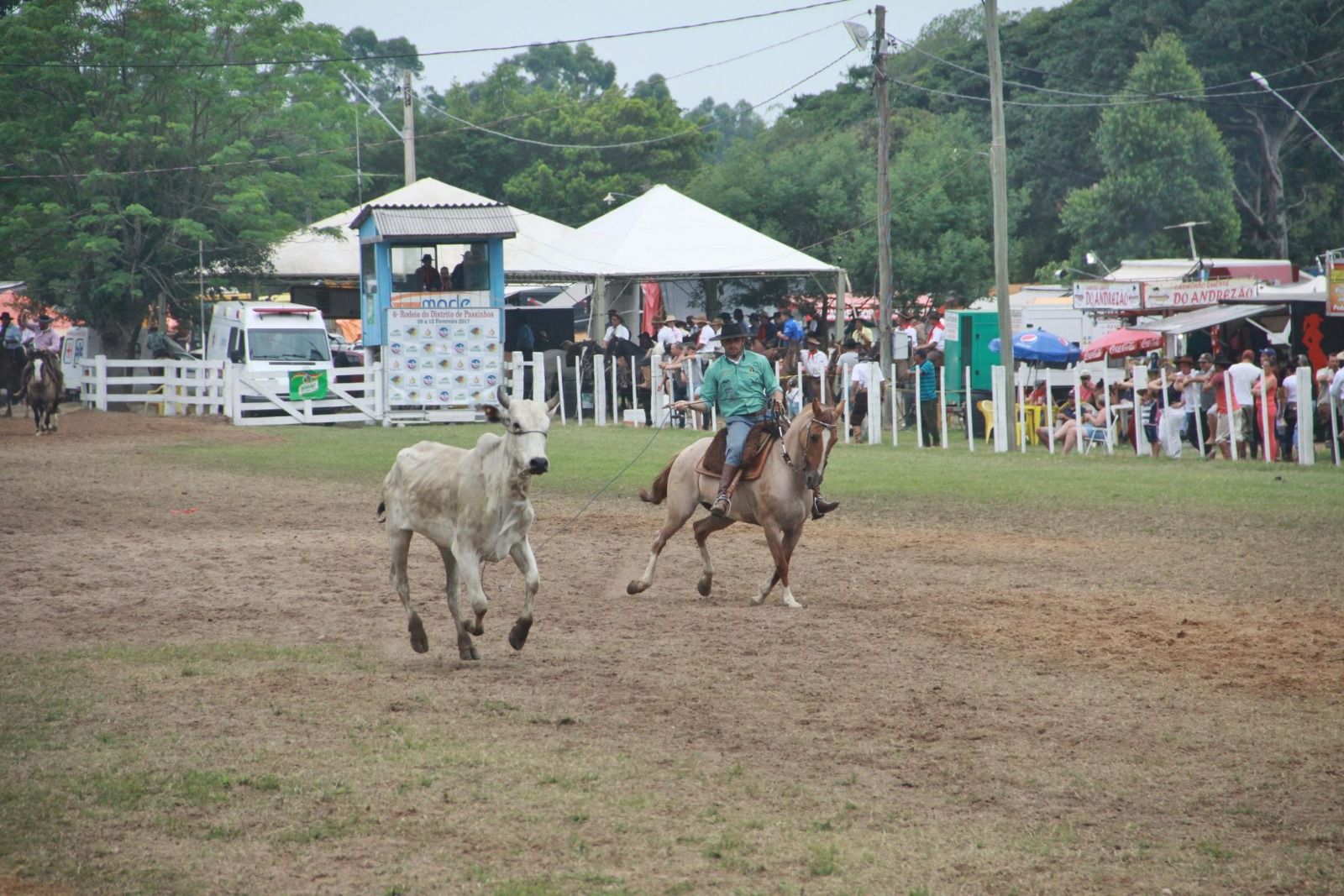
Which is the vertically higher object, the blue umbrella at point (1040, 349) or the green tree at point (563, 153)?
the green tree at point (563, 153)

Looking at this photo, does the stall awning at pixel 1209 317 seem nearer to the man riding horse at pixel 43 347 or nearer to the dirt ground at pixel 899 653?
the dirt ground at pixel 899 653

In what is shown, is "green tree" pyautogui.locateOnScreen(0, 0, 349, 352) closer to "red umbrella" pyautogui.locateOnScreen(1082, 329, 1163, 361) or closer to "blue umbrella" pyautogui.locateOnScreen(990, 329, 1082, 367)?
"blue umbrella" pyautogui.locateOnScreen(990, 329, 1082, 367)

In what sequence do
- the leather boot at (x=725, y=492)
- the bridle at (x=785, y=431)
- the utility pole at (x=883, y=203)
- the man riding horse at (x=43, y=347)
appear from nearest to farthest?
1. the bridle at (x=785, y=431)
2. the leather boot at (x=725, y=492)
3. the man riding horse at (x=43, y=347)
4. the utility pole at (x=883, y=203)

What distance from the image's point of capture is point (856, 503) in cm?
1811

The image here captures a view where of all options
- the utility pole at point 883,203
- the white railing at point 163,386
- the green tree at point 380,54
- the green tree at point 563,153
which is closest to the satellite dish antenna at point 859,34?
the utility pole at point 883,203

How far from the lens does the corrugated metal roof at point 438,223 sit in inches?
1232

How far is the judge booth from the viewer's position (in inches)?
1229

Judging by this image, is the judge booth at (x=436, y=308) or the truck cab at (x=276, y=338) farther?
the truck cab at (x=276, y=338)

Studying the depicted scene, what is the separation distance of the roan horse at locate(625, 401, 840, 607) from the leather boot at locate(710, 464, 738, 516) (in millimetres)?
121

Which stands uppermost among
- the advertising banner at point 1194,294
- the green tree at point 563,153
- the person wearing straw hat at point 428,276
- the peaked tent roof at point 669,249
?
the green tree at point 563,153

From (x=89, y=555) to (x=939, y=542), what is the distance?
8.59m

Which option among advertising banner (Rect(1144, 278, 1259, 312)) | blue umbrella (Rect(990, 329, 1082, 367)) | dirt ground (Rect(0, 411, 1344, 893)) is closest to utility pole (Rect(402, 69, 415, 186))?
blue umbrella (Rect(990, 329, 1082, 367))

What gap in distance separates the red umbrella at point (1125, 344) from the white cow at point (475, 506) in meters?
23.4

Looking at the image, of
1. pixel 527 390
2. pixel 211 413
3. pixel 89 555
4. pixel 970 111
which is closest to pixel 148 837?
pixel 89 555
